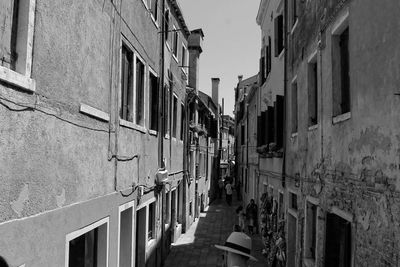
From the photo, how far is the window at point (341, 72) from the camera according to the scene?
616cm

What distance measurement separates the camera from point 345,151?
5.82 metres

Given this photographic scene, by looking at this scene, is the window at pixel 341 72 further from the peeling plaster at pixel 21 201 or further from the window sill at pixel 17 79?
the peeling plaster at pixel 21 201

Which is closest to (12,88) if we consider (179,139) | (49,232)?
(49,232)

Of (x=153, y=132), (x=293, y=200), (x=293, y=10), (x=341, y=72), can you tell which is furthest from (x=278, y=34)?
(x=341, y=72)

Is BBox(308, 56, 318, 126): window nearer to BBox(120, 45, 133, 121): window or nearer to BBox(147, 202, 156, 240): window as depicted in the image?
BBox(120, 45, 133, 121): window

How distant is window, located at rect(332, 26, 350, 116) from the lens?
6160mm

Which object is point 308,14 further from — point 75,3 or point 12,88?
Result: point 12,88

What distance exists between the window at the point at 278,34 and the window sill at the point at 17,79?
350 inches

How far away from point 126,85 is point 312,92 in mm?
3315

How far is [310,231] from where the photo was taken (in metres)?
8.02

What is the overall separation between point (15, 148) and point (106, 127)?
9.03 feet

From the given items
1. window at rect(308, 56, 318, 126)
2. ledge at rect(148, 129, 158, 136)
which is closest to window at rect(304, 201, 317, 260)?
window at rect(308, 56, 318, 126)

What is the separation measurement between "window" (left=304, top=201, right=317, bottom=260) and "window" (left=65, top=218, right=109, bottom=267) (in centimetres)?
358

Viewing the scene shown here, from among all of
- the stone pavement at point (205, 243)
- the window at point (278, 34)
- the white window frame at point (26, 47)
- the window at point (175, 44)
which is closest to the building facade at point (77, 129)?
the white window frame at point (26, 47)
